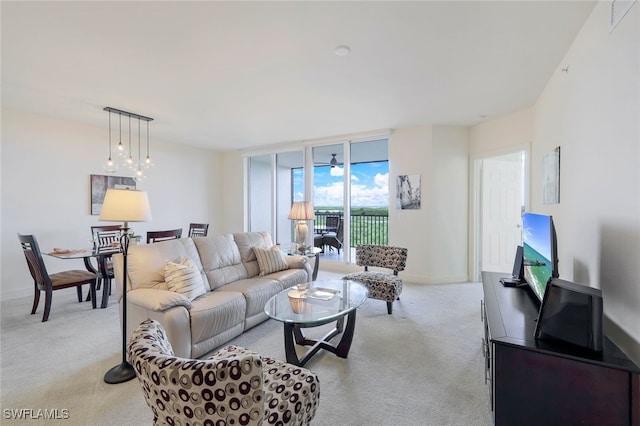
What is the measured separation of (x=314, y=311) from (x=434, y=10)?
2.36 meters

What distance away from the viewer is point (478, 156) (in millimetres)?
4645

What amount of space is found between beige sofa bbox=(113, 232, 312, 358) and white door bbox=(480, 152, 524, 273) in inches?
129

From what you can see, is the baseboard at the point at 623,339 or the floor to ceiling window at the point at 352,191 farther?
the floor to ceiling window at the point at 352,191

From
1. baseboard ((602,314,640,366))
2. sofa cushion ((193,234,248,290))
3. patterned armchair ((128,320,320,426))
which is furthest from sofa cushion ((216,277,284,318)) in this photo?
baseboard ((602,314,640,366))

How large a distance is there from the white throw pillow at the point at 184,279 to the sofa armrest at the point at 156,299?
0.15 meters

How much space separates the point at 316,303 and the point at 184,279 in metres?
1.22

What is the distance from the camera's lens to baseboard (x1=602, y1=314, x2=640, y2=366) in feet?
4.51

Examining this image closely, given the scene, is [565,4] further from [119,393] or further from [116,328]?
[116,328]

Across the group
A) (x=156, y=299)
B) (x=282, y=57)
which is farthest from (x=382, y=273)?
(x=282, y=57)

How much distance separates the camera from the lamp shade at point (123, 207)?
2154mm

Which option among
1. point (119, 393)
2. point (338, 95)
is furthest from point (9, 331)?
point (338, 95)

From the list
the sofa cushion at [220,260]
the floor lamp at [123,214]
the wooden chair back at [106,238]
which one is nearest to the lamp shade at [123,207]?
the floor lamp at [123,214]

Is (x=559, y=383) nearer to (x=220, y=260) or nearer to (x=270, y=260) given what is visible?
(x=270, y=260)

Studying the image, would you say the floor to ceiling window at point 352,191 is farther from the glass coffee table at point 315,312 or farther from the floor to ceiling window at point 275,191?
the glass coffee table at point 315,312
